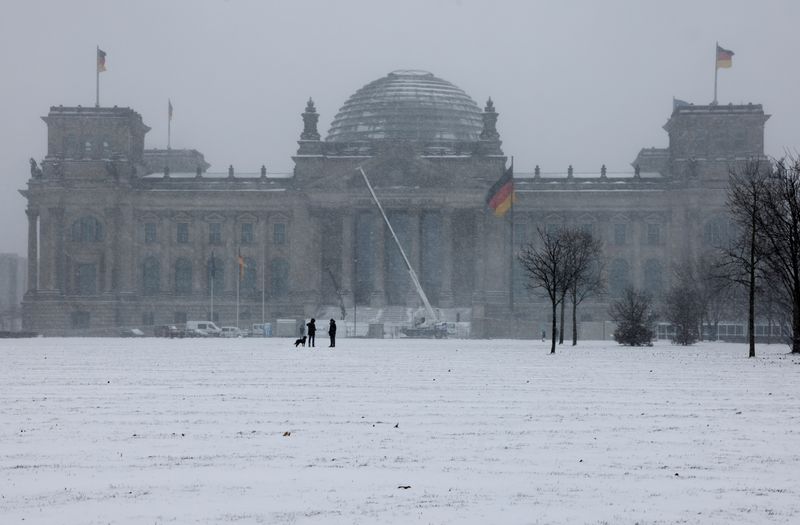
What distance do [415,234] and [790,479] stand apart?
92.2 m

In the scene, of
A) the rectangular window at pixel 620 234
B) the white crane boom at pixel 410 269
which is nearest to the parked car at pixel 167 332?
the white crane boom at pixel 410 269

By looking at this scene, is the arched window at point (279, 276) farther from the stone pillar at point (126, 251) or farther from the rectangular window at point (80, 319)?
the rectangular window at point (80, 319)

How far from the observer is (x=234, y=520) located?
Answer: 1156cm

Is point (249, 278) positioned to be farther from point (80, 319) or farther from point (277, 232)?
point (80, 319)

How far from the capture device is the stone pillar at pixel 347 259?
4166 inches

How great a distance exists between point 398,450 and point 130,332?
8554cm

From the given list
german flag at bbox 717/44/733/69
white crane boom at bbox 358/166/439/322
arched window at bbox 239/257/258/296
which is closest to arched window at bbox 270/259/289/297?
arched window at bbox 239/257/258/296

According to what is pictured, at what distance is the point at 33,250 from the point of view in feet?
367

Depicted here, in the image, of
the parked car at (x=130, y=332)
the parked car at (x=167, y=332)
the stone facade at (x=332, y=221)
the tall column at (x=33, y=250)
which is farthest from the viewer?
the tall column at (x=33, y=250)

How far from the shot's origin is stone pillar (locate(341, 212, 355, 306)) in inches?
4166

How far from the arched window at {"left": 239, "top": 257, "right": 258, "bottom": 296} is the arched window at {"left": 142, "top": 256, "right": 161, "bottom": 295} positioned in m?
8.18

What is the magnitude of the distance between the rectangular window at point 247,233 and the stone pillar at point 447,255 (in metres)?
19.4

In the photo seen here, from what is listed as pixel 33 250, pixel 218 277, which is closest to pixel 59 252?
pixel 33 250

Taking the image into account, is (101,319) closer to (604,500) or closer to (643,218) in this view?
(643,218)
